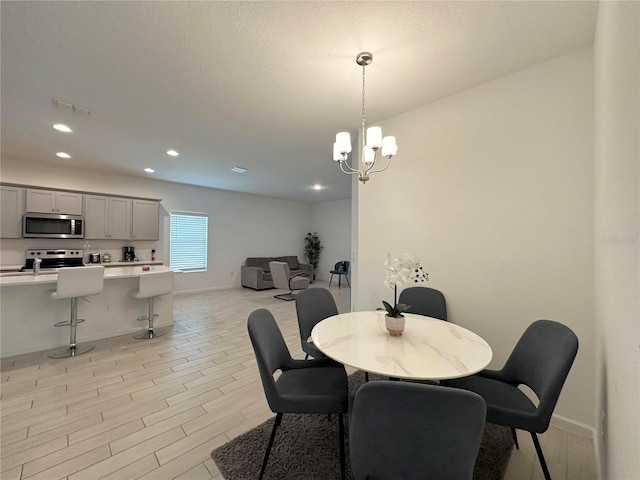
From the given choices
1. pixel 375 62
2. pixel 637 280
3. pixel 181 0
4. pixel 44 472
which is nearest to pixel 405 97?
pixel 375 62

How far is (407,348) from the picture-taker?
1.45 metres

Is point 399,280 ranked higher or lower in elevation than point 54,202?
lower

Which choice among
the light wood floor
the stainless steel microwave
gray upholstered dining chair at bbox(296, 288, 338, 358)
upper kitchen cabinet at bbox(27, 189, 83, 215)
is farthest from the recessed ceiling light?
gray upholstered dining chair at bbox(296, 288, 338, 358)

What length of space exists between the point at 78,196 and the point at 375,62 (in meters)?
5.79

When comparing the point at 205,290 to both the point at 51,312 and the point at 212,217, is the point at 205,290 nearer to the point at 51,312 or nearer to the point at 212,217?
the point at 212,217

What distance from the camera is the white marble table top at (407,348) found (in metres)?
1.20

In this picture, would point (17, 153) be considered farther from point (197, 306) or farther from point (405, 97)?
point (405, 97)

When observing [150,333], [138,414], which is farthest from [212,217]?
[138,414]

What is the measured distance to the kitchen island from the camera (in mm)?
2887

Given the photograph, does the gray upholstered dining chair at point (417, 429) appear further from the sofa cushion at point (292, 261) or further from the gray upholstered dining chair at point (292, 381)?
the sofa cushion at point (292, 261)

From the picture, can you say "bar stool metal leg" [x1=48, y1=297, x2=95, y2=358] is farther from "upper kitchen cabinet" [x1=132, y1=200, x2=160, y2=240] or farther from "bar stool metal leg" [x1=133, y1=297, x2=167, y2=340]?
"upper kitchen cabinet" [x1=132, y1=200, x2=160, y2=240]

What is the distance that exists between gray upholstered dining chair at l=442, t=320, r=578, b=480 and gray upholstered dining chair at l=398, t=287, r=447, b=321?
71 cm

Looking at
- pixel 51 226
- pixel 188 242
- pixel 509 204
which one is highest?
pixel 509 204

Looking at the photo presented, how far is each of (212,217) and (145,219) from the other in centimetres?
163
